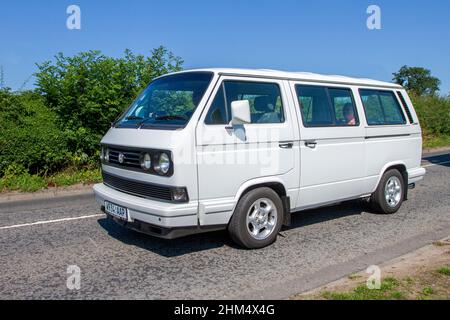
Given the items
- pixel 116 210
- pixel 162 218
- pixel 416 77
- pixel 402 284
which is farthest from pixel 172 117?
pixel 416 77

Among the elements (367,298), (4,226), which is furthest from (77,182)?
(367,298)

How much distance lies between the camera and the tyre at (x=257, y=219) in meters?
4.93

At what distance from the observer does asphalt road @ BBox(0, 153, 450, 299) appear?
4113 mm

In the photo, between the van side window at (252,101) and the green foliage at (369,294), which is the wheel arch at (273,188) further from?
the green foliage at (369,294)

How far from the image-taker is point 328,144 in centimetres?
587

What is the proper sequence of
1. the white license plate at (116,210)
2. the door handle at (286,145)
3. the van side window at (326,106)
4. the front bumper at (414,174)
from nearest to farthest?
the white license plate at (116,210) < the door handle at (286,145) < the van side window at (326,106) < the front bumper at (414,174)

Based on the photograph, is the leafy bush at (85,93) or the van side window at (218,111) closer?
the van side window at (218,111)

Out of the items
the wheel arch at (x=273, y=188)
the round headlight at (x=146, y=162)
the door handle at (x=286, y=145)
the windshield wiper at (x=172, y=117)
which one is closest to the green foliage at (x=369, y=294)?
the wheel arch at (x=273, y=188)

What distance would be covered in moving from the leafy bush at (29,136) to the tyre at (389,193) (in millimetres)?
7509

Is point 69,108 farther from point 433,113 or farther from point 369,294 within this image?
point 433,113

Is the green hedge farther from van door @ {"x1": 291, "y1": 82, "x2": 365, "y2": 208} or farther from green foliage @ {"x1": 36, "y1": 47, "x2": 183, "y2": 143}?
van door @ {"x1": 291, "y1": 82, "x2": 365, "y2": 208}

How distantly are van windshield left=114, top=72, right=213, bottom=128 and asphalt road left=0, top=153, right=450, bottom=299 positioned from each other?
162 cm

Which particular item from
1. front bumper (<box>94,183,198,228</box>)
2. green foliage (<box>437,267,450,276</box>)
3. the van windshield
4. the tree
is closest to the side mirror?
the van windshield
